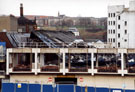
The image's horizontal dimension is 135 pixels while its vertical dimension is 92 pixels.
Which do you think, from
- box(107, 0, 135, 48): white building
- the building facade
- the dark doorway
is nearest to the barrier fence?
the dark doorway

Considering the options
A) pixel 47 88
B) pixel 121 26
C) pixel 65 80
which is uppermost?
pixel 121 26

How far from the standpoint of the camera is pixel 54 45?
36.2 metres

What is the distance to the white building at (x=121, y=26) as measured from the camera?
59344 millimetres

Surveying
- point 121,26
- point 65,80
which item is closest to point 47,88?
point 65,80

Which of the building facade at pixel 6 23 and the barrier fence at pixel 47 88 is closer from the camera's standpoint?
the barrier fence at pixel 47 88

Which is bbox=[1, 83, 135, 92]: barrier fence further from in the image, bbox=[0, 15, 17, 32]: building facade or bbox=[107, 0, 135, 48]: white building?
bbox=[107, 0, 135, 48]: white building

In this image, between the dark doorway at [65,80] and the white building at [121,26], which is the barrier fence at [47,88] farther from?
the white building at [121,26]

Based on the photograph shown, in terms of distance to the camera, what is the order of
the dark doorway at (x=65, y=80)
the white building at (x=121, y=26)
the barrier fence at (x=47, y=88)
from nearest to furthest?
the barrier fence at (x=47, y=88)
the dark doorway at (x=65, y=80)
the white building at (x=121, y=26)

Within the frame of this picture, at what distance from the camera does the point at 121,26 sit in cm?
6191

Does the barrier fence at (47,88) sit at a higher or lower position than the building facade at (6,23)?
lower

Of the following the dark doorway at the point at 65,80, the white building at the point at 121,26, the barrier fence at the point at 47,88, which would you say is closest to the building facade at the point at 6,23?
the dark doorway at the point at 65,80

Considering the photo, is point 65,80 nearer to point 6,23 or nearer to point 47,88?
point 47,88

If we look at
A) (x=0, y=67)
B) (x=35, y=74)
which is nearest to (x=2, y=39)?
(x=0, y=67)

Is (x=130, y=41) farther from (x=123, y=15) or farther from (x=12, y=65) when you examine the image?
(x=12, y=65)
